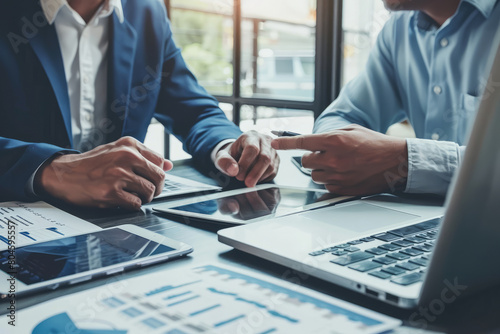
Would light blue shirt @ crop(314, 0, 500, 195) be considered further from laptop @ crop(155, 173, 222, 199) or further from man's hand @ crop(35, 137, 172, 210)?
man's hand @ crop(35, 137, 172, 210)

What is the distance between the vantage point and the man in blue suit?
865 millimetres

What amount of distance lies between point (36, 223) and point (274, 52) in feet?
8.09

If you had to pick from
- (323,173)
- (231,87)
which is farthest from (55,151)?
(231,87)

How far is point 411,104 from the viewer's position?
60.9 inches

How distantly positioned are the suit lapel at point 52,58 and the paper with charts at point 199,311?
32.8 inches

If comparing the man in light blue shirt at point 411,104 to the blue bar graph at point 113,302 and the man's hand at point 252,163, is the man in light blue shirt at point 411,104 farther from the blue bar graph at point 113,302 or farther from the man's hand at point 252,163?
the blue bar graph at point 113,302

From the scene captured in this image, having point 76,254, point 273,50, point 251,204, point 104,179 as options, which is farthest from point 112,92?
point 273,50

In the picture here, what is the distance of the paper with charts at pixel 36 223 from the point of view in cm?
66

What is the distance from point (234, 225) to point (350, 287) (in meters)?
0.27

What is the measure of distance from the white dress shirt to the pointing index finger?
700 mm

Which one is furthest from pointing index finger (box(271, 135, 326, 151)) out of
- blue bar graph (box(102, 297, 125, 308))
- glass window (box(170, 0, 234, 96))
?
glass window (box(170, 0, 234, 96))

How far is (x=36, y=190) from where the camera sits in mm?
882

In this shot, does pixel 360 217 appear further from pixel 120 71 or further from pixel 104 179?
pixel 120 71

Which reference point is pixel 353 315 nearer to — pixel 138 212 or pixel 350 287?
pixel 350 287
